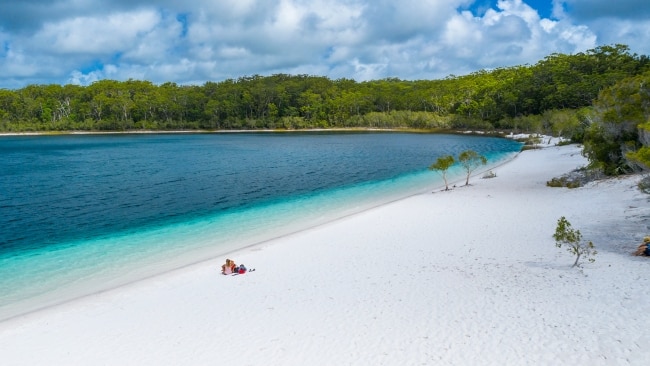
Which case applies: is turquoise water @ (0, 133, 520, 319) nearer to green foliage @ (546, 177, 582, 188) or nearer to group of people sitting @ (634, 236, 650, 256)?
green foliage @ (546, 177, 582, 188)

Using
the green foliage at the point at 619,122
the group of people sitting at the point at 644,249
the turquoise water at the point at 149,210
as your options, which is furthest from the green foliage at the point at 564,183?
the group of people sitting at the point at 644,249

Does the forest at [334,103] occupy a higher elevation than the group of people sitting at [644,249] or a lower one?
higher

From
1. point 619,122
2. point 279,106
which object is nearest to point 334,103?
point 279,106

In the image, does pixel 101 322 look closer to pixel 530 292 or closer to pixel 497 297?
pixel 497 297

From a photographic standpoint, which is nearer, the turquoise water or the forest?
the turquoise water

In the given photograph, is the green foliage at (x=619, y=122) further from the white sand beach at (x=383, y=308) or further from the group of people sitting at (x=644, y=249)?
the group of people sitting at (x=644, y=249)

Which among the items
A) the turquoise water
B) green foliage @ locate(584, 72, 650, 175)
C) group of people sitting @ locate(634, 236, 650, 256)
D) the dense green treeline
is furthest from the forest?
group of people sitting @ locate(634, 236, 650, 256)
